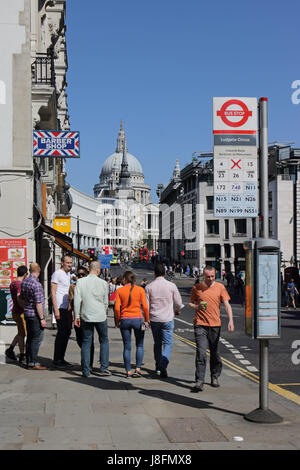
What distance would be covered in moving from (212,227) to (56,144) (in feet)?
227

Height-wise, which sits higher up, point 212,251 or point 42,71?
point 42,71

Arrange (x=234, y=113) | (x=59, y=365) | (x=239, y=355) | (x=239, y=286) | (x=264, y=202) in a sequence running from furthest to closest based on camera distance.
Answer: (x=239, y=286), (x=239, y=355), (x=59, y=365), (x=234, y=113), (x=264, y=202)

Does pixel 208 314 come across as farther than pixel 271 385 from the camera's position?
No

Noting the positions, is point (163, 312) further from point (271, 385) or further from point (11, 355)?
point (11, 355)

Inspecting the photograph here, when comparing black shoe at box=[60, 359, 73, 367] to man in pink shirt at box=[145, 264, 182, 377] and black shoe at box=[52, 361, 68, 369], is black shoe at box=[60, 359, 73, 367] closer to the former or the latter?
black shoe at box=[52, 361, 68, 369]

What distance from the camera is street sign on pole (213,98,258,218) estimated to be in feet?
26.5

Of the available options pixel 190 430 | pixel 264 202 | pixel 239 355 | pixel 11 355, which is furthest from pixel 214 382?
pixel 11 355

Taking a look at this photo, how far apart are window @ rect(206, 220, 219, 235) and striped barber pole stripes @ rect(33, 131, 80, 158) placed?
6783 centimetres

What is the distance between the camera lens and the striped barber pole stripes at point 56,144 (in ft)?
54.7

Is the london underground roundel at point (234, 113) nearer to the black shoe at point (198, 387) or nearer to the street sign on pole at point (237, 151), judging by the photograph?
the street sign on pole at point (237, 151)

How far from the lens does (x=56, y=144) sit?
1700 cm

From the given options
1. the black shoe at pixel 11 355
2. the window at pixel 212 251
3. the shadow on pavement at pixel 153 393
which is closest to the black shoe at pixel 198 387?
the shadow on pavement at pixel 153 393
